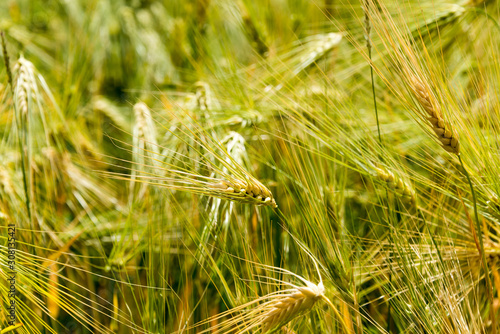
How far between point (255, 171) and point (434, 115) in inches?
12.3

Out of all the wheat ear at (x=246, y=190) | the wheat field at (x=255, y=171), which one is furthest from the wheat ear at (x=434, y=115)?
the wheat ear at (x=246, y=190)

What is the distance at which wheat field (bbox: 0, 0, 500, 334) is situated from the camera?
1.46 ft

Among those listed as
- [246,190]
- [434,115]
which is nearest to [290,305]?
[246,190]

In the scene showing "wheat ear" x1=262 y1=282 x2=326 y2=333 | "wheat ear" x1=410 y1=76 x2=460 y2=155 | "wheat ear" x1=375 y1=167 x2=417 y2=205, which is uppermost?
"wheat ear" x1=410 y1=76 x2=460 y2=155

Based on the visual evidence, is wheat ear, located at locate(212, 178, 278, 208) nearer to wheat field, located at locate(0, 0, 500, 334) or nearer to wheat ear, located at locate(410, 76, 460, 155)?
wheat field, located at locate(0, 0, 500, 334)

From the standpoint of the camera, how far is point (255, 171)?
0.65 m

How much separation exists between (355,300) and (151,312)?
25cm

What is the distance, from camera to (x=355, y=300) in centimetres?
44

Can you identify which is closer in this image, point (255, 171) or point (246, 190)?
point (246, 190)

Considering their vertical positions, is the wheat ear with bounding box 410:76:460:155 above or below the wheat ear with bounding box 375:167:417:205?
above

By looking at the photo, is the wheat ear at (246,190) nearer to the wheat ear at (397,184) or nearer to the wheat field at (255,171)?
the wheat field at (255,171)

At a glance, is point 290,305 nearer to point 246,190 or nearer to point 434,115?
point 246,190

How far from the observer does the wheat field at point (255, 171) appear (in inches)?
17.5

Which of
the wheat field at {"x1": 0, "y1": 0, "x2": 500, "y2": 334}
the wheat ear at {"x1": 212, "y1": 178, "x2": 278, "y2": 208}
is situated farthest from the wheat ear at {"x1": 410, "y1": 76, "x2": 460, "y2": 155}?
the wheat ear at {"x1": 212, "y1": 178, "x2": 278, "y2": 208}
